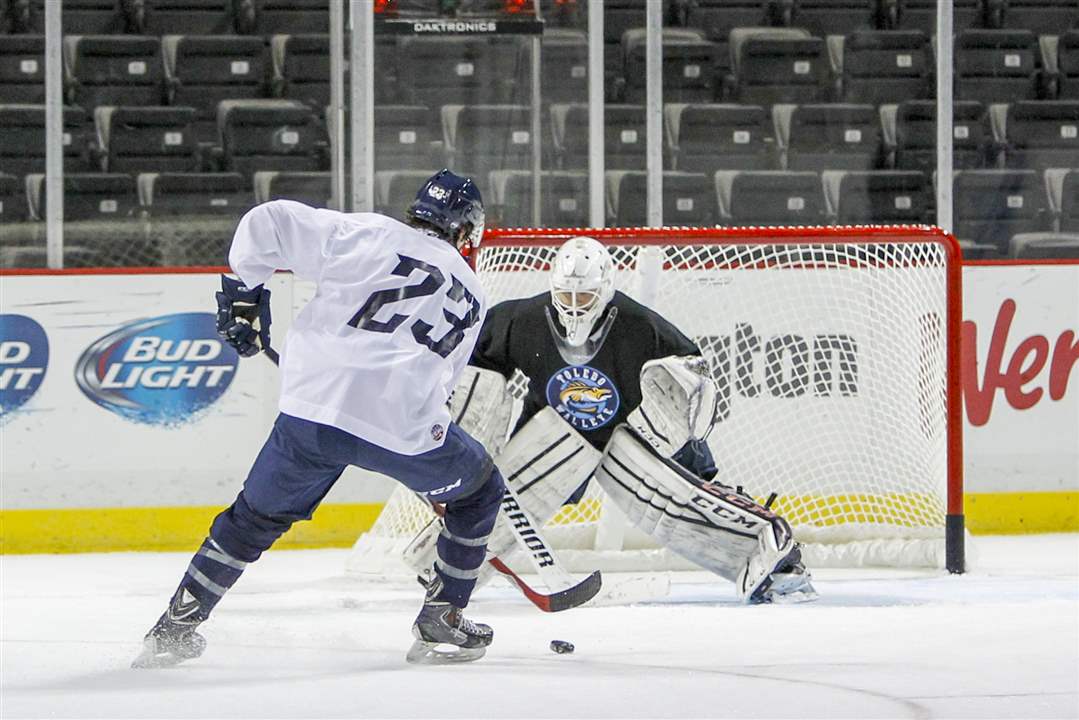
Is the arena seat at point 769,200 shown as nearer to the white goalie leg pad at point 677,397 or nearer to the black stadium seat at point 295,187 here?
the black stadium seat at point 295,187

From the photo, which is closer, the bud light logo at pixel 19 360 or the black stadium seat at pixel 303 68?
the bud light logo at pixel 19 360

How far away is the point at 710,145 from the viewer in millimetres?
6219

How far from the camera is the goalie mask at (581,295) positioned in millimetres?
4418

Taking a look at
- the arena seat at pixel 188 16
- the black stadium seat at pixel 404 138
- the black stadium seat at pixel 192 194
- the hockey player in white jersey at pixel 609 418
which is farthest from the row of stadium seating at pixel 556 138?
the hockey player in white jersey at pixel 609 418

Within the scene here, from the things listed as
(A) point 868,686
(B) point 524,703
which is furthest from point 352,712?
(A) point 868,686

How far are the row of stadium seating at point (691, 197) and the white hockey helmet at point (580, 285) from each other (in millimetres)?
1536

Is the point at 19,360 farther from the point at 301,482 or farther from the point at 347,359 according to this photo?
the point at 347,359

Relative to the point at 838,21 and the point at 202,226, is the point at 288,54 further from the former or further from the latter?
the point at 838,21

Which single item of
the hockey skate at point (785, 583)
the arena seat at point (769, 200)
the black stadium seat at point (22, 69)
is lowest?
the hockey skate at point (785, 583)

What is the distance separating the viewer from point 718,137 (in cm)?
627

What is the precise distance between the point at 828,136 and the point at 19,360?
2.97 m

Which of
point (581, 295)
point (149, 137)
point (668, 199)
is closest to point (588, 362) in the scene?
point (581, 295)

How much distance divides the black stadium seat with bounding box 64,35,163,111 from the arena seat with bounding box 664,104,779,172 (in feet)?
6.53

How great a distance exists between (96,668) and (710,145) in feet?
10.8
